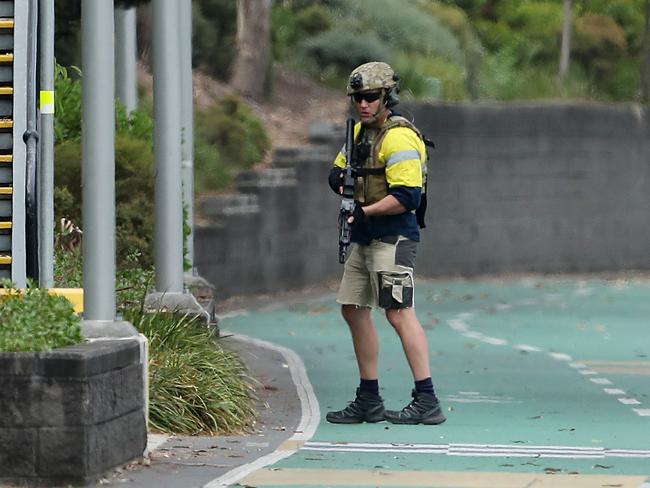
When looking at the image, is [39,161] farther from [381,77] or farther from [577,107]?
[577,107]

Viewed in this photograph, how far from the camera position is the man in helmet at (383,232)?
11.1 meters

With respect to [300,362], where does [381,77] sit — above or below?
above

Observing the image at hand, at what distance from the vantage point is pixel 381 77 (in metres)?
11.2

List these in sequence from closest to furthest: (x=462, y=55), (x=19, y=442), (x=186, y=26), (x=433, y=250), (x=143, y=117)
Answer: (x=19, y=442) < (x=186, y=26) < (x=143, y=117) < (x=433, y=250) < (x=462, y=55)

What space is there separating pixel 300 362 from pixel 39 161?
14.3 feet

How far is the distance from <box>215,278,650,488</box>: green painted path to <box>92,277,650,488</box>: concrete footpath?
0.5 inches

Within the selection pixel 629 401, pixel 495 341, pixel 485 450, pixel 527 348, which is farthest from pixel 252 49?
pixel 485 450

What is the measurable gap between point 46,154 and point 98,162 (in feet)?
5.55

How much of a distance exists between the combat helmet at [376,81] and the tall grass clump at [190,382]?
1.79 meters

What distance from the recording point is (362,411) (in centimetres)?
1128

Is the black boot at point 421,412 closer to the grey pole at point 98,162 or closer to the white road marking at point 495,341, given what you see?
the grey pole at point 98,162

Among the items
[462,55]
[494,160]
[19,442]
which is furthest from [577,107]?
[19,442]

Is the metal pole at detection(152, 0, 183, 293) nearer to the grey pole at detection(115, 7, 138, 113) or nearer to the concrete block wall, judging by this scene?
the grey pole at detection(115, 7, 138, 113)

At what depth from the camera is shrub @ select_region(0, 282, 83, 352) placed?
856cm
